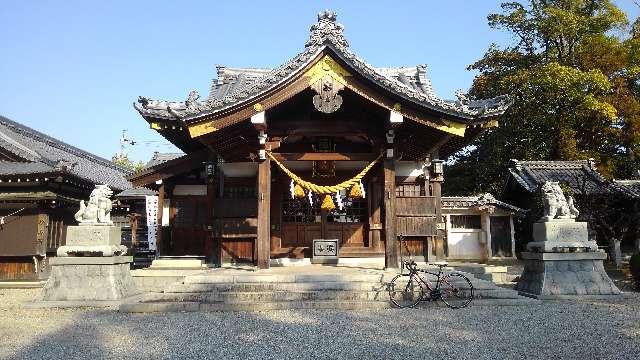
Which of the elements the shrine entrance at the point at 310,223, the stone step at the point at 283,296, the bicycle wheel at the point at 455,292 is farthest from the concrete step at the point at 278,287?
the shrine entrance at the point at 310,223

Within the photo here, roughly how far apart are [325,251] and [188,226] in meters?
5.53

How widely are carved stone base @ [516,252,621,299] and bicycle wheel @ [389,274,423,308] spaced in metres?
3.06

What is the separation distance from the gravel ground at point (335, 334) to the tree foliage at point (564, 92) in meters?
21.1

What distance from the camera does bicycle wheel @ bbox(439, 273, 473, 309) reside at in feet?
32.8

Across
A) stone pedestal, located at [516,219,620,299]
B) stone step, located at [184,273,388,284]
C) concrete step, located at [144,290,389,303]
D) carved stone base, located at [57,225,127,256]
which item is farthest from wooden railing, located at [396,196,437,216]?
carved stone base, located at [57,225,127,256]

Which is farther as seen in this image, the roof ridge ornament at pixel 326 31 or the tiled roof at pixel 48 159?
the tiled roof at pixel 48 159

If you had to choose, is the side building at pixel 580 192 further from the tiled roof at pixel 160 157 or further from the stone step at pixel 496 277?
the tiled roof at pixel 160 157

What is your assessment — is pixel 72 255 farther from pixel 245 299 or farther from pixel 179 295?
pixel 245 299

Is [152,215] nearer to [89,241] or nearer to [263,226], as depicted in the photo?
[89,241]

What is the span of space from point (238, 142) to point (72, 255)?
5.65 m

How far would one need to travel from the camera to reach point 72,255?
10.9 m

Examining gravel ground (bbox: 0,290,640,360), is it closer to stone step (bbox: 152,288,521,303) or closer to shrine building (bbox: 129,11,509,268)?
stone step (bbox: 152,288,521,303)

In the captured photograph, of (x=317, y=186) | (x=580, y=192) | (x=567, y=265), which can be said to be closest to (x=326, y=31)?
(x=317, y=186)

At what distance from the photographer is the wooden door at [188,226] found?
16.3 meters
